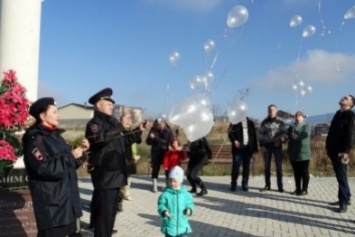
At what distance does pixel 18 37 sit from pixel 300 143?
640 cm

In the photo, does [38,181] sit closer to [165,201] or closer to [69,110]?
[165,201]

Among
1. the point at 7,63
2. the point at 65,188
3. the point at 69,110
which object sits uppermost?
the point at 69,110

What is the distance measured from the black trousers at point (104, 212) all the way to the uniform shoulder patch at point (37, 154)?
1318 millimetres

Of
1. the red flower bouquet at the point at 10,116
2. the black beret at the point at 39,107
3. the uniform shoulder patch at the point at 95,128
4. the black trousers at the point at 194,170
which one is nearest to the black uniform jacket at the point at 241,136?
the black trousers at the point at 194,170

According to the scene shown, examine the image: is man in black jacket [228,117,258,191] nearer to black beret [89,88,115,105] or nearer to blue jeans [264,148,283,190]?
blue jeans [264,148,283,190]

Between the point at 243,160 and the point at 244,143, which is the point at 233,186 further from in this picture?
the point at 244,143

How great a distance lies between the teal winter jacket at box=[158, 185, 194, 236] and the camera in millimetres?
5113

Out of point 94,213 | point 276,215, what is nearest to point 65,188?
point 94,213

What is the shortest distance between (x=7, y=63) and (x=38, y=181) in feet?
8.99

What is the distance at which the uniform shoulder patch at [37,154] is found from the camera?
3906 mm

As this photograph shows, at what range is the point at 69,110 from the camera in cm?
7675

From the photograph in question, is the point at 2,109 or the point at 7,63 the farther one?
the point at 7,63

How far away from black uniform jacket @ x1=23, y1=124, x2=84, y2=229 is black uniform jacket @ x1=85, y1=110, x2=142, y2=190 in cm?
101

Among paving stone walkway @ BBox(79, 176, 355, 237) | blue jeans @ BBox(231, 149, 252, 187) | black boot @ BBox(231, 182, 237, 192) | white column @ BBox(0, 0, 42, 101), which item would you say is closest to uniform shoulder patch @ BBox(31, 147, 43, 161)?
white column @ BBox(0, 0, 42, 101)
